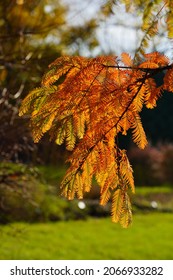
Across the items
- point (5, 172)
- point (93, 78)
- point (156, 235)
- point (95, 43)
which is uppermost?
point (95, 43)

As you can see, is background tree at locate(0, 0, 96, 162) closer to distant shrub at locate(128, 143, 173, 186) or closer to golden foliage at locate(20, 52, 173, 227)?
golden foliage at locate(20, 52, 173, 227)

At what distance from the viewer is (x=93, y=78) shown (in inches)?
101

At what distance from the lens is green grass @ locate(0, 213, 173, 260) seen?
7863 millimetres

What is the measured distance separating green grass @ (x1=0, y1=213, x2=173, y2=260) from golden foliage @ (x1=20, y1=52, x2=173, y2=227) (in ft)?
13.7

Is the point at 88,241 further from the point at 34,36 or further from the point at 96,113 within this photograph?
the point at 96,113

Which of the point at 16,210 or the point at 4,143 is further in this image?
the point at 16,210

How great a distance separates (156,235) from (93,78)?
7802 mm

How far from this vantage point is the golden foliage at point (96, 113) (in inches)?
98.2

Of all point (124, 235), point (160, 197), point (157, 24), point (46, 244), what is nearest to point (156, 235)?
point (124, 235)

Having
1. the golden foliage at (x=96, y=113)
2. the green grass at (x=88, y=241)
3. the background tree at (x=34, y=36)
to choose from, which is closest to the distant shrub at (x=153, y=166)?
the green grass at (x=88, y=241)

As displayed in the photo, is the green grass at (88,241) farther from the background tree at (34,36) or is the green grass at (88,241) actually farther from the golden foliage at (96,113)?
the golden foliage at (96,113)

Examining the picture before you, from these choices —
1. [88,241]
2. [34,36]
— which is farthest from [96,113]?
[88,241]

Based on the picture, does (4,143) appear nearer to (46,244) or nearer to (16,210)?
(46,244)

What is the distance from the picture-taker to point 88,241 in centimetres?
905
